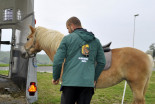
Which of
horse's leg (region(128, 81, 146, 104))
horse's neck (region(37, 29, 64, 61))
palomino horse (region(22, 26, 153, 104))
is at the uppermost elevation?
horse's neck (region(37, 29, 64, 61))

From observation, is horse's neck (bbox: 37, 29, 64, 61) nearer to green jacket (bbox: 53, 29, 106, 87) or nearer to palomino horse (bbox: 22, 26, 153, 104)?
palomino horse (bbox: 22, 26, 153, 104)

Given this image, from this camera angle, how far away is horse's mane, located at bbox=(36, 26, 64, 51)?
12.5ft

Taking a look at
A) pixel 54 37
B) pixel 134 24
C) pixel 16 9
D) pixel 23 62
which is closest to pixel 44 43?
pixel 54 37

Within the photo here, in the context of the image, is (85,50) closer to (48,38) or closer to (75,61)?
(75,61)

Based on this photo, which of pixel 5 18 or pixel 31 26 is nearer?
pixel 31 26

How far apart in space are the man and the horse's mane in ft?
4.77

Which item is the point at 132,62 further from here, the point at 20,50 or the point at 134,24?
the point at 134,24

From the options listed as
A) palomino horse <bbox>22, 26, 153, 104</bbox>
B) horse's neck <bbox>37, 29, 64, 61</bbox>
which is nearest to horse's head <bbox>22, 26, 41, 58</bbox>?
palomino horse <bbox>22, 26, 153, 104</bbox>

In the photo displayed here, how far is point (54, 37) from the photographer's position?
3838 millimetres

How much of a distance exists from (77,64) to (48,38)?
1.79 m

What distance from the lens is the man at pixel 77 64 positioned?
2.24 metres

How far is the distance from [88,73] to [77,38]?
426 millimetres

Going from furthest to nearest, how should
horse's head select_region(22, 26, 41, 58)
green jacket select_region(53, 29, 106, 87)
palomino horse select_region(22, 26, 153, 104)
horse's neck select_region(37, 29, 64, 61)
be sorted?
horse's head select_region(22, 26, 41, 58), palomino horse select_region(22, 26, 153, 104), horse's neck select_region(37, 29, 64, 61), green jacket select_region(53, 29, 106, 87)

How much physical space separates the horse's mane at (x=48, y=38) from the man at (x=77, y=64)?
57.2 inches
